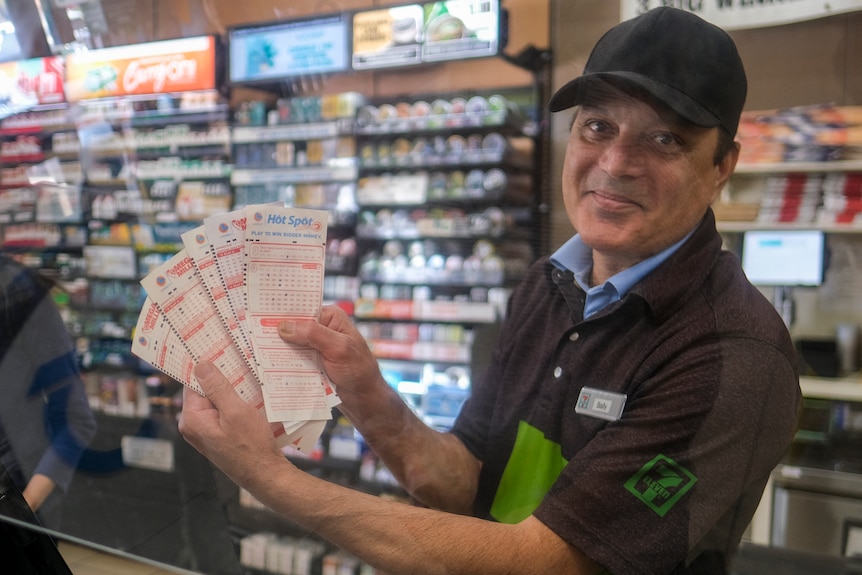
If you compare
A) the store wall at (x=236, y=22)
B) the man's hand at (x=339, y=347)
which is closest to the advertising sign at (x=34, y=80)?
the store wall at (x=236, y=22)

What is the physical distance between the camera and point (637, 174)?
32.9 inches

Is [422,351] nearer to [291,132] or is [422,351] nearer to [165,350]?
[165,350]

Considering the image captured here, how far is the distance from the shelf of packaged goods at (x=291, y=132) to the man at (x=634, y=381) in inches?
61.6

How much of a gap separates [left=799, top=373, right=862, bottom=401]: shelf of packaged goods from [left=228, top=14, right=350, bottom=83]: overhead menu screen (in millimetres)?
1058

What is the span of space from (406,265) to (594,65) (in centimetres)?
→ 149

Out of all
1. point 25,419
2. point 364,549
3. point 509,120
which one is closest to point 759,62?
point 509,120

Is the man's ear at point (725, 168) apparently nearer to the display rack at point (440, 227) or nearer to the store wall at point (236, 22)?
the display rack at point (440, 227)

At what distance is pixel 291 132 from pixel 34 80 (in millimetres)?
1034

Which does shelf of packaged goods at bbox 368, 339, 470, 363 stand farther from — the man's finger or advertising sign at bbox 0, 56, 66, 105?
advertising sign at bbox 0, 56, 66, 105

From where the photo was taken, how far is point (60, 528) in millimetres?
1367

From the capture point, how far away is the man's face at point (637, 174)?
0.82 meters

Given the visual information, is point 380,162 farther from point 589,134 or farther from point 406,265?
point 589,134

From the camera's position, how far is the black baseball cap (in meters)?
0.81

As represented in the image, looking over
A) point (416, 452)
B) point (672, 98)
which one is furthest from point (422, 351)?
point (672, 98)
